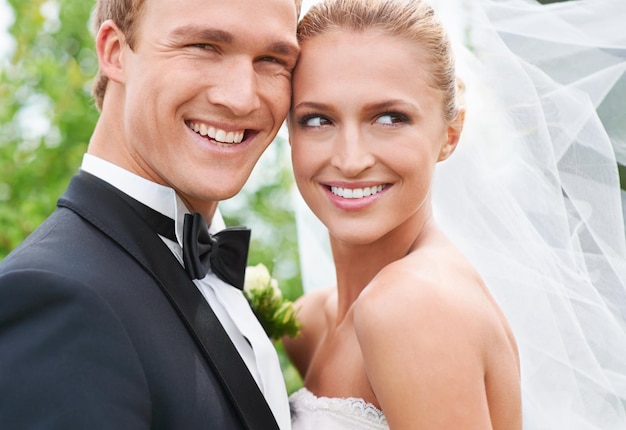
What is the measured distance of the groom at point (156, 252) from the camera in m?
2.03

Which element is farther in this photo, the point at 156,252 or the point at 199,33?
the point at 199,33

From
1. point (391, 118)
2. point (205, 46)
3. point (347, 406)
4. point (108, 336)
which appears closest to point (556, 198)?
point (391, 118)

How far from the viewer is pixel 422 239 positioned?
296cm

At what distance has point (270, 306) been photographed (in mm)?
3543

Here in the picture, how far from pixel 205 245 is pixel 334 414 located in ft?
2.33

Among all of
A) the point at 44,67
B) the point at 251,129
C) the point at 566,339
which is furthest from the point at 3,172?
the point at 566,339

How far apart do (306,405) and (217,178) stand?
0.85 metres

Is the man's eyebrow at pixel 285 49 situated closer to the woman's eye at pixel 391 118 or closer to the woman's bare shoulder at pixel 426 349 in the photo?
the woman's eye at pixel 391 118

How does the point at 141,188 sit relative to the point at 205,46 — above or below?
below

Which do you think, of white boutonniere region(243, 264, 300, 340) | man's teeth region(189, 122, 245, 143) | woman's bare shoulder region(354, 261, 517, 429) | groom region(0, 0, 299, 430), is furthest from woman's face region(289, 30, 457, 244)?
white boutonniere region(243, 264, 300, 340)

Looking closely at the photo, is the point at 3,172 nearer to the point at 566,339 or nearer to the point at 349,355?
the point at 349,355

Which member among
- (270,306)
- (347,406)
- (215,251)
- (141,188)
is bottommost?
(270,306)

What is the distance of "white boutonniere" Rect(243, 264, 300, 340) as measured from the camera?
3.52 metres

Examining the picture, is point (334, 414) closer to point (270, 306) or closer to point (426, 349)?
point (426, 349)
